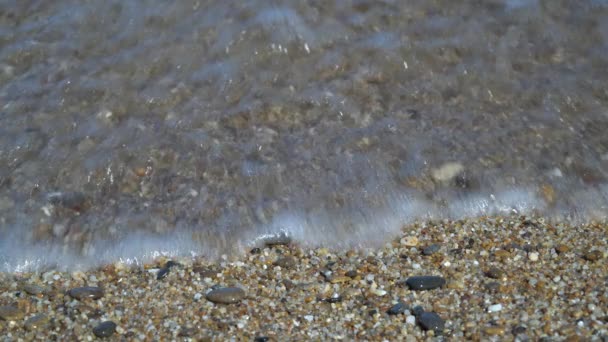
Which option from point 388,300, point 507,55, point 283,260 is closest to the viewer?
point 388,300

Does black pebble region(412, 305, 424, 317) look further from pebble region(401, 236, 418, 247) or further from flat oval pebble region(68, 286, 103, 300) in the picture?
flat oval pebble region(68, 286, 103, 300)

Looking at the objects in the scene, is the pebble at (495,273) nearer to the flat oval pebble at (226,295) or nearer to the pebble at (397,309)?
the pebble at (397,309)

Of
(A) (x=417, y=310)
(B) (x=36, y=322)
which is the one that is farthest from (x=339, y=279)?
(B) (x=36, y=322)

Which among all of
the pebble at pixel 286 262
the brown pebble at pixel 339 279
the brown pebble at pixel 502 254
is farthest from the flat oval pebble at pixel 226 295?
the brown pebble at pixel 502 254

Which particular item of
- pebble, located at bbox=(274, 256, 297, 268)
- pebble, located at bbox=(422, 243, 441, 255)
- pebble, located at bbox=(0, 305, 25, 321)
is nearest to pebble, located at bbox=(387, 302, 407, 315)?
pebble, located at bbox=(422, 243, 441, 255)

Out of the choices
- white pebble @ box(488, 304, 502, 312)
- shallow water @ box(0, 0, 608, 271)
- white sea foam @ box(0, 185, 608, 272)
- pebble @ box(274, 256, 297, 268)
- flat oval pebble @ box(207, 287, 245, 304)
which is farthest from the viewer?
shallow water @ box(0, 0, 608, 271)

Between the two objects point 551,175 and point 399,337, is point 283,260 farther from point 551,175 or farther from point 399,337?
point 551,175

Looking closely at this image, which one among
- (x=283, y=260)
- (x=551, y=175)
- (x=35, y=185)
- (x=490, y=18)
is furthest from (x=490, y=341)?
(x=490, y=18)
